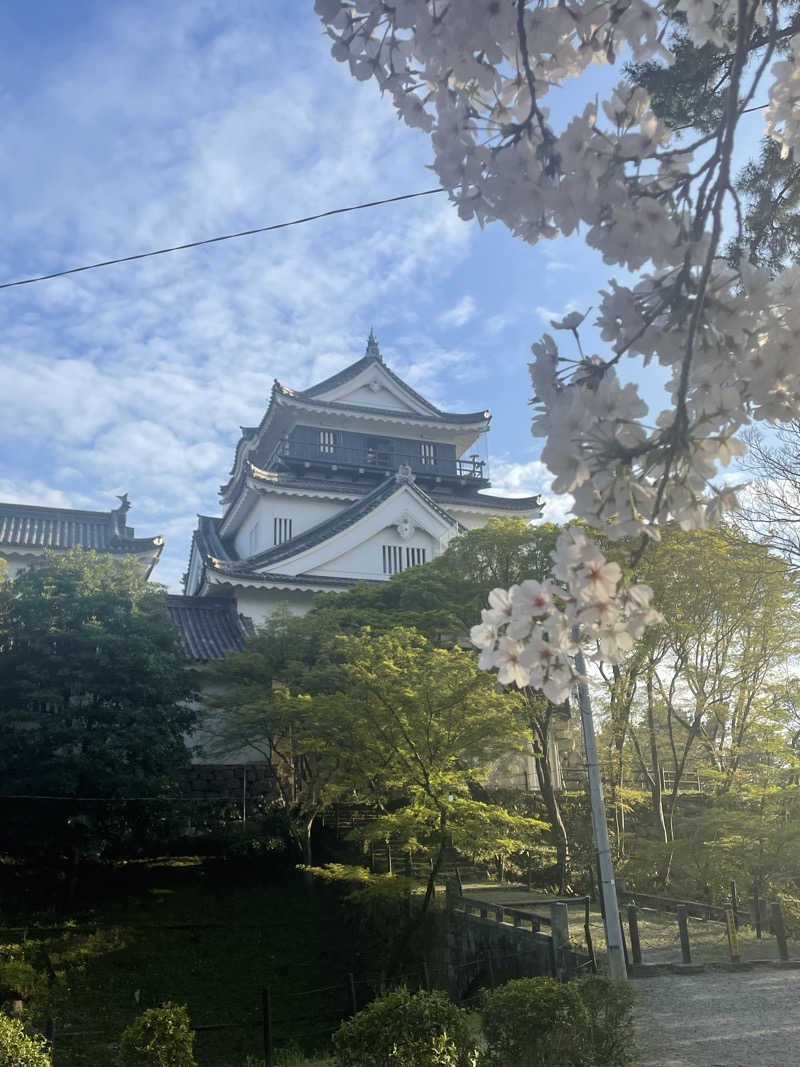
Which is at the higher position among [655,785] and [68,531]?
[68,531]

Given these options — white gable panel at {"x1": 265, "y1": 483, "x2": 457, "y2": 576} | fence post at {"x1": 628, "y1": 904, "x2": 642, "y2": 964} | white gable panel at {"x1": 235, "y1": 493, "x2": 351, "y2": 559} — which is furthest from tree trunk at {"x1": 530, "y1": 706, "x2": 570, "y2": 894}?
white gable panel at {"x1": 235, "y1": 493, "x2": 351, "y2": 559}

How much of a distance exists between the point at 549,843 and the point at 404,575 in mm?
6988

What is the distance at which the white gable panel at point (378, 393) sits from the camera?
103 ft

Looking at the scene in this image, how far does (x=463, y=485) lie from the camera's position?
102 feet

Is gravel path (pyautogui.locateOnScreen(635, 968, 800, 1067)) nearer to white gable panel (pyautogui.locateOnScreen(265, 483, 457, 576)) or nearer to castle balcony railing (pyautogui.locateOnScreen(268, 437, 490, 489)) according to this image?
white gable panel (pyautogui.locateOnScreen(265, 483, 457, 576))

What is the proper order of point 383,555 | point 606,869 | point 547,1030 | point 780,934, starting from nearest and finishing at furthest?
point 547,1030, point 606,869, point 780,934, point 383,555

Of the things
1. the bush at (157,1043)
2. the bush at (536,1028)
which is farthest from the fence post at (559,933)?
the bush at (157,1043)

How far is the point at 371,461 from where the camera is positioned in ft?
102

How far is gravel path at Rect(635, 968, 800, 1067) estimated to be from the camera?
31.7 ft

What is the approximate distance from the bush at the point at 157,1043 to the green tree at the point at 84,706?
236 inches

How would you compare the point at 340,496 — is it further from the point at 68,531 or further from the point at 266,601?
the point at 68,531

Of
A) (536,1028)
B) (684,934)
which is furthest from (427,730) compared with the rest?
(536,1028)

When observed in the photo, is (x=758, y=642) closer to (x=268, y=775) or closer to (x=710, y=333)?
(x=268, y=775)

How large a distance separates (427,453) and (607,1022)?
81.6ft
